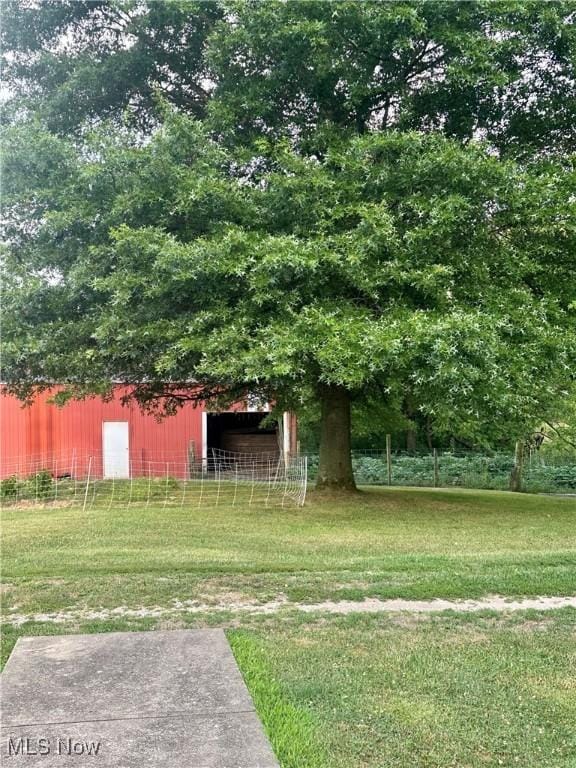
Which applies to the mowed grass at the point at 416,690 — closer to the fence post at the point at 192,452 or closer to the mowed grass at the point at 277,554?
the mowed grass at the point at 277,554

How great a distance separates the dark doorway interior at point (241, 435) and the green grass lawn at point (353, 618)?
13.1 m

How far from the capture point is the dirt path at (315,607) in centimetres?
523

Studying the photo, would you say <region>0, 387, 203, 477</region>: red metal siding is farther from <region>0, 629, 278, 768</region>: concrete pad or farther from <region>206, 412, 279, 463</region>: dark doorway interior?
<region>0, 629, 278, 768</region>: concrete pad

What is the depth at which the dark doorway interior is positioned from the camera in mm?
24734

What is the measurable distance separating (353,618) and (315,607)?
46 cm

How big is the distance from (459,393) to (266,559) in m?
3.45

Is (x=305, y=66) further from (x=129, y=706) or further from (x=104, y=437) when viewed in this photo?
(x=104, y=437)

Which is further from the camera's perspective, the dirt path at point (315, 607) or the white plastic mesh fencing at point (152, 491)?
the white plastic mesh fencing at point (152, 491)

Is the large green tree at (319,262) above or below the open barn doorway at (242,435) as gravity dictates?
above

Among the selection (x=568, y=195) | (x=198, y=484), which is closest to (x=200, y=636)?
(x=568, y=195)

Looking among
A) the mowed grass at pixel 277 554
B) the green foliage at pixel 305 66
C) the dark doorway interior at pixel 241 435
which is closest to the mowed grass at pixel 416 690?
the mowed grass at pixel 277 554

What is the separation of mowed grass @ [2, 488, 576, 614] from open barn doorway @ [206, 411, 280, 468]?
38.2ft

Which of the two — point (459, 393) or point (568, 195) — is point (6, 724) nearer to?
point (459, 393)

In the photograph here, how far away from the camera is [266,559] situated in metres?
7.58
